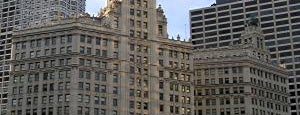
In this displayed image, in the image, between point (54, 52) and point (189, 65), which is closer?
point (54, 52)

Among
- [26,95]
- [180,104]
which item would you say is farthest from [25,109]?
[180,104]

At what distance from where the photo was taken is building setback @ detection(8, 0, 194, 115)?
173500 millimetres

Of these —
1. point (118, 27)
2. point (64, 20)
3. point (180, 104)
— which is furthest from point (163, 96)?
point (64, 20)

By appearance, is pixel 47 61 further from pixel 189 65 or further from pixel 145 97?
pixel 189 65

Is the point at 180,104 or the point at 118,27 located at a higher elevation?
the point at 118,27

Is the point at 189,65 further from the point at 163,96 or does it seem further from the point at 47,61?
the point at 47,61

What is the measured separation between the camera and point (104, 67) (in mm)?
178500

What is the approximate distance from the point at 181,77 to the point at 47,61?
39723 millimetres

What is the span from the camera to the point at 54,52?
582 feet

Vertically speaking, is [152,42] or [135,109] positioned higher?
[152,42]

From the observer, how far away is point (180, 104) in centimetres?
18975

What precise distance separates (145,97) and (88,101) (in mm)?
18222

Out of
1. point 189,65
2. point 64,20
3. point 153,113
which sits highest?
point 64,20

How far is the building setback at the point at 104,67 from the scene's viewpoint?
17350cm
